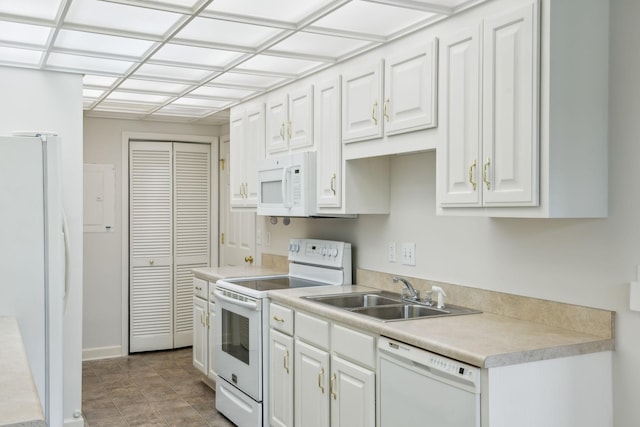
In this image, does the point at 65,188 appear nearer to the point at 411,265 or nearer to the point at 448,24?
the point at 411,265

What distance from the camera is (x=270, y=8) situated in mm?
2777

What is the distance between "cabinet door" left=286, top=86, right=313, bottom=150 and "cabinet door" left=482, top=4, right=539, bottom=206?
62.6 inches

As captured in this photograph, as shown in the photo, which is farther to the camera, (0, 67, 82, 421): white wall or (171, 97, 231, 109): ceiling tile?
(171, 97, 231, 109): ceiling tile

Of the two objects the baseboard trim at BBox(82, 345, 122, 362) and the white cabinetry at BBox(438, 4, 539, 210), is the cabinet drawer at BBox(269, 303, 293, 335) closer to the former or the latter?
the white cabinetry at BBox(438, 4, 539, 210)

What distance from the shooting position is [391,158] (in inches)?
143

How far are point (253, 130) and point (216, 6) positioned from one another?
1.98 meters

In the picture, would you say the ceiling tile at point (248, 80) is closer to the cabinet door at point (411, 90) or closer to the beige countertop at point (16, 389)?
the cabinet door at point (411, 90)

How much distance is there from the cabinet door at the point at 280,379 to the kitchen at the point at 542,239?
0.74 metres

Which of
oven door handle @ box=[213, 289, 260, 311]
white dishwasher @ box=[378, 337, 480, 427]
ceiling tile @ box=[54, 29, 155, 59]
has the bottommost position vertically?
white dishwasher @ box=[378, 337, 480, 427]

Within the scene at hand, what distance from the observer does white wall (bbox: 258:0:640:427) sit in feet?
7.47

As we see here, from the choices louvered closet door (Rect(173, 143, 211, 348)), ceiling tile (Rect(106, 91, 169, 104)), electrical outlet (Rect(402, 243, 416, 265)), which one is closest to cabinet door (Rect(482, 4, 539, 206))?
electrical outlet (Rect(402, 243, 416, 265))

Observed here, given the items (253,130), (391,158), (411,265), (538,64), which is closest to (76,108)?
(253,130)

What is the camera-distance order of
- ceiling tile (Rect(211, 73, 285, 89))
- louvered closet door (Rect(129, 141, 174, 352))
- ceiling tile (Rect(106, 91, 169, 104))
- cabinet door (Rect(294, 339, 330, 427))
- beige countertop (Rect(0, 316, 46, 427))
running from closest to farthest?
1. beige countertop (Rect(0, 316, 46, 427))
2. cabinet door (Rect(294, 339, 330, 427))
3. ceiling tile (Rect(211, 73, 285, 89))
4. ceiling tile (Rect(106, 91, 169, 104))
5. louvered closet door (Rect(129, 141, 174, 352))

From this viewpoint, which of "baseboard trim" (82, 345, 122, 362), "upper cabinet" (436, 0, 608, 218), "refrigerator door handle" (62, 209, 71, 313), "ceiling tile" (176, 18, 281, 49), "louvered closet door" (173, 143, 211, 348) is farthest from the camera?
"louvered closet door" (173, 143, 211, 348)
